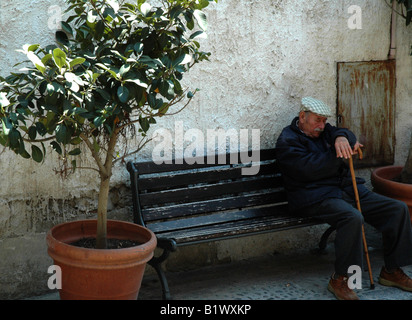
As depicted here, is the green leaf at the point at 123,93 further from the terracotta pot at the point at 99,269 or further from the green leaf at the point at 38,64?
the terracotta pot at the point at 99,269

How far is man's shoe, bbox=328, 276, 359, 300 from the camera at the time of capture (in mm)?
4250

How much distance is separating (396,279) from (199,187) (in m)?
1.58

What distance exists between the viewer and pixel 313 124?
186 inches

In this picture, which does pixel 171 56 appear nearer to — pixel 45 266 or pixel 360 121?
pixel 45 266

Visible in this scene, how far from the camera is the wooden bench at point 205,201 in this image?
428 centimetres

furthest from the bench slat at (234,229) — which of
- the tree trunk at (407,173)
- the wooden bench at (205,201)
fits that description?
the tree trunk at (407,173)

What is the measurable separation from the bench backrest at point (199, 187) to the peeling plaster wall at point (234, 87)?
0.66ft

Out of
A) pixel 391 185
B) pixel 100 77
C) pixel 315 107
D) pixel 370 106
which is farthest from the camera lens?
pixel 370 106

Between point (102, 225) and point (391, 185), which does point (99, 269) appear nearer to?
point (102, 225)

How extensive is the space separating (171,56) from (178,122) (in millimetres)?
1059

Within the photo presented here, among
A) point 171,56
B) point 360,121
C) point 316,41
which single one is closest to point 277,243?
point 360,121

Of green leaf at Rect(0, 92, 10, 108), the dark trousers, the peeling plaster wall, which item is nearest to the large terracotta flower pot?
the dark trousers

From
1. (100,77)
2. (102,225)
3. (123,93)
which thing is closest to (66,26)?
(100,77)

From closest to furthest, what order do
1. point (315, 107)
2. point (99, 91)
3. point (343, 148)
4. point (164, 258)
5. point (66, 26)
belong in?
point (99, 91)
point (66, 26)
point (164, 258)
point (343, 148)
point (315, 107)
